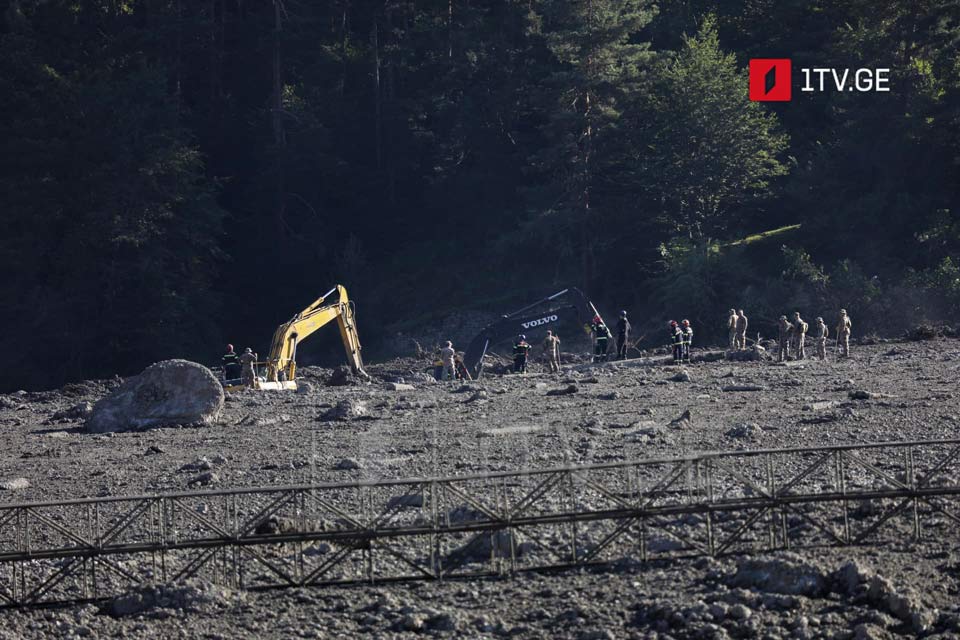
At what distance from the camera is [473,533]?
24031 mm

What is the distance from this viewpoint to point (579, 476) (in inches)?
1067

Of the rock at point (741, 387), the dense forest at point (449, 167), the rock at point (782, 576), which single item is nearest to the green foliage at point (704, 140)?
the dense forest at point (449, 167)

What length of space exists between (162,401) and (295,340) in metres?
10.1

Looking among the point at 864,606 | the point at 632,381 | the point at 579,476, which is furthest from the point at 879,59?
the point at 864,606

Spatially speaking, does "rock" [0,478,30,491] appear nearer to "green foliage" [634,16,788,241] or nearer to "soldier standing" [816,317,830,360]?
"soldier standing" [816,317,830,360]

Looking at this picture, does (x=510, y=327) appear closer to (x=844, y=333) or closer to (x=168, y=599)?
(x=844, y=333)

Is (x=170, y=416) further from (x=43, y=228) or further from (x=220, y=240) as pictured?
(x=220, y=240)

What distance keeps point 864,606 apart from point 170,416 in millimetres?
21047

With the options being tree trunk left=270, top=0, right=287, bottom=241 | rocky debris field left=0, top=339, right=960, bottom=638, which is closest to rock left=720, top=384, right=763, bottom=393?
rocky debris field left=0, top=339, right=960, bottom=638

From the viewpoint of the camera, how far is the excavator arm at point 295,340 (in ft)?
152

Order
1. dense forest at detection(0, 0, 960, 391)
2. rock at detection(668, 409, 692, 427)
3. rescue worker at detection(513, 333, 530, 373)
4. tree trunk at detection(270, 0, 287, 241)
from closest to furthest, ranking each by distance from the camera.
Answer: rock at detection(668, 409, 692, 427)
rescue worker at detection(513, 333, 530, 373)
dense forest at detection(0, 0, 960, 391)
tree trunk at detection(270, 0, 287, 241)

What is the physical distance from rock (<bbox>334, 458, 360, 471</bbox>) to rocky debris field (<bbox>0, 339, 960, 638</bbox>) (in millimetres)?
288

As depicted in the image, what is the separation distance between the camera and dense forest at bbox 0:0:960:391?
5841 cm

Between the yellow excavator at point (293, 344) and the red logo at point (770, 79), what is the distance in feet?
76.8
